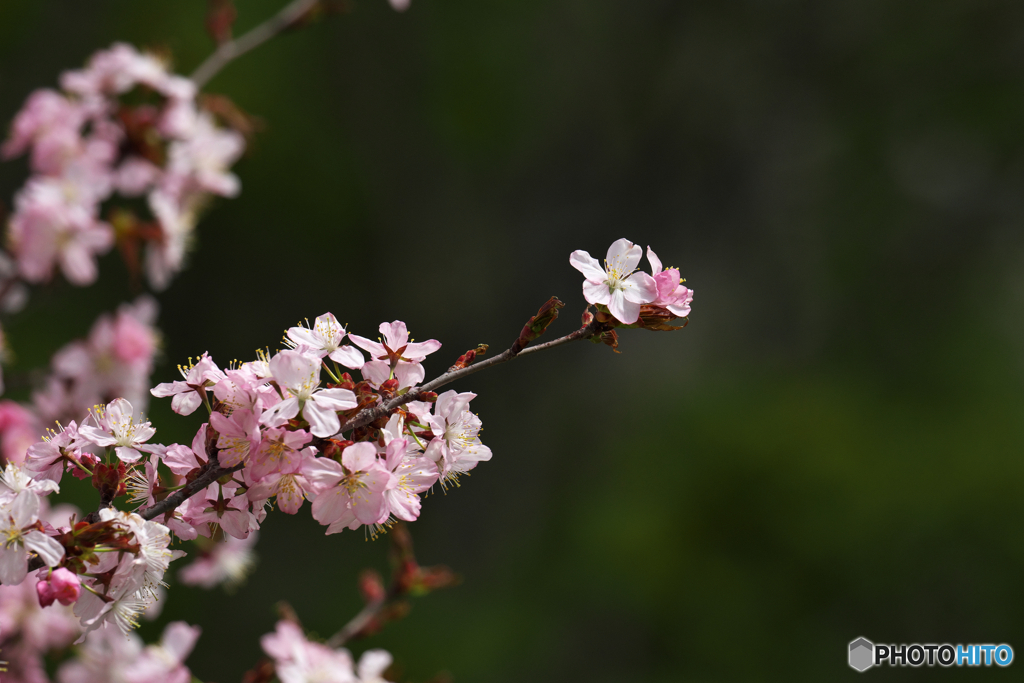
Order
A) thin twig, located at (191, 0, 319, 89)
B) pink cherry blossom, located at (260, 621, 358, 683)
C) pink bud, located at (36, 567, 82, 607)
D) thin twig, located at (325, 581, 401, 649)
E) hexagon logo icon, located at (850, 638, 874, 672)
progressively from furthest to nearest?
hexagon logo icon, located at (850, 638, 874, 672)
thin twig, located at (191, 0, 319, 89)
thin twig, located at (325, 581, 401, 649)
pink cherry blossom, located at (260, 621, 358, 683)
pink bud, located at (36, 567, 82, 607)

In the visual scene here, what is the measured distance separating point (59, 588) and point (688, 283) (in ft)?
16.0

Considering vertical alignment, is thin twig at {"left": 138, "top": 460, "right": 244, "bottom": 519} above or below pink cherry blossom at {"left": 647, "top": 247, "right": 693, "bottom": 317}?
below

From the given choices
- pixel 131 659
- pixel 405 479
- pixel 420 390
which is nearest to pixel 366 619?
pixel 131 659

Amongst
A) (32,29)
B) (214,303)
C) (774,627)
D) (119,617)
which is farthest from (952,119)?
(32,29)

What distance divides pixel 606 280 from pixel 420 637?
15.1 feet

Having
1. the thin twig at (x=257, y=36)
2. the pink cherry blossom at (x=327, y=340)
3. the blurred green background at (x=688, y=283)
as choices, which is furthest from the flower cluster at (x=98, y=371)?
the blurred green background at (x=688, y=283)

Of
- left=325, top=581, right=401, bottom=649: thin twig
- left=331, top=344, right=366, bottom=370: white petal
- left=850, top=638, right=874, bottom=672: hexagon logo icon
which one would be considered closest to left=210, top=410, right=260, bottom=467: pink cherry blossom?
left=331, top=344, right=366, bottom=370: white petal

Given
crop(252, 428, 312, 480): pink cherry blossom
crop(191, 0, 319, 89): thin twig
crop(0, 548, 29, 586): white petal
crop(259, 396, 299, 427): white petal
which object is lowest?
crop(0, 548, 29, 586): white petal

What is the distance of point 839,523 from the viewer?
13.9 ft

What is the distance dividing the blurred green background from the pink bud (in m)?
3.89

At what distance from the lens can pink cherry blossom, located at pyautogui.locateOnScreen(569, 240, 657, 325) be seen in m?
0.79

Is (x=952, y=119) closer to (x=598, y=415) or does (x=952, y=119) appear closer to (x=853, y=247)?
(x=853, y=247)

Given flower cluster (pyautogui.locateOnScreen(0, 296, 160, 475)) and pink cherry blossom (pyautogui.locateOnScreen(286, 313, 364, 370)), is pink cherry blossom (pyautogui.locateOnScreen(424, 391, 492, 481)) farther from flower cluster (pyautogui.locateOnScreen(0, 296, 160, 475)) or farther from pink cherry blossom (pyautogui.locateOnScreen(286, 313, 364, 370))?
flower cluster (pyautogui.locateOnScreen(0, 296, 160, 475))

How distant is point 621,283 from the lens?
809mm
